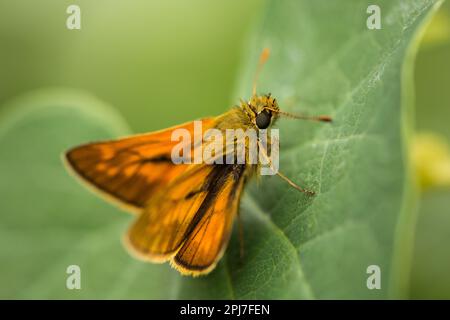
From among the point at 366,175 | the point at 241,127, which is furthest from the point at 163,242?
the point at 366,175

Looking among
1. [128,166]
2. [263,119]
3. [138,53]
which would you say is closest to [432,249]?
[263,119]

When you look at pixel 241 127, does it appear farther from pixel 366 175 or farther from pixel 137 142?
pixel 366 175

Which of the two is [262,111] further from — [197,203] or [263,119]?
[197,203]

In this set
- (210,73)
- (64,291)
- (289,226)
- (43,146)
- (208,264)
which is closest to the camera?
(289,226)

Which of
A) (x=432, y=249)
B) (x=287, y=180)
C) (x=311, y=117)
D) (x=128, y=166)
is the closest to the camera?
(x=287, y=180)

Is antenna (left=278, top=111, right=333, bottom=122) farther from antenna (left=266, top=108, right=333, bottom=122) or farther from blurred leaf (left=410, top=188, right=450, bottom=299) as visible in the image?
blurred leaf (left=410, top=188, right=450, bottom=299)

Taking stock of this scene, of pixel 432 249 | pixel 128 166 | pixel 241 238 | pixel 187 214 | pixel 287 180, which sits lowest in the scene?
pixel 432 249
